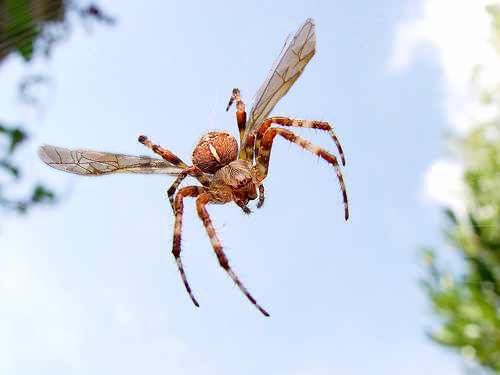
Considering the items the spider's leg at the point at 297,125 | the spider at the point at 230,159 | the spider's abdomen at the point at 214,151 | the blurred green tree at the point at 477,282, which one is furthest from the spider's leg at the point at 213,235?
the blurred green tree at the point at 477,282

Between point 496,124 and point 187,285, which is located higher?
point 496,124

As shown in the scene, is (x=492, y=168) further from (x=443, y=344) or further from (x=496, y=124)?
(x=443, y=344)

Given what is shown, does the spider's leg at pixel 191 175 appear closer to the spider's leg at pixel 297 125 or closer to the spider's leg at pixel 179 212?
the spider's leg at pixel 179 212

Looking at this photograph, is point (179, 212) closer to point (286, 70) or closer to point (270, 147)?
point (270, 147)

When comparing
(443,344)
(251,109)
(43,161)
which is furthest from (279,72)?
(443,344)

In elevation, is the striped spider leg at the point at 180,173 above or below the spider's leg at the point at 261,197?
above

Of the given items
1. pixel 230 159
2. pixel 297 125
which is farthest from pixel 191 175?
pixel 297 125

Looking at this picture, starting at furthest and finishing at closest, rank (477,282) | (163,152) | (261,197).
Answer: (477,282), (163,152), (261,197)
